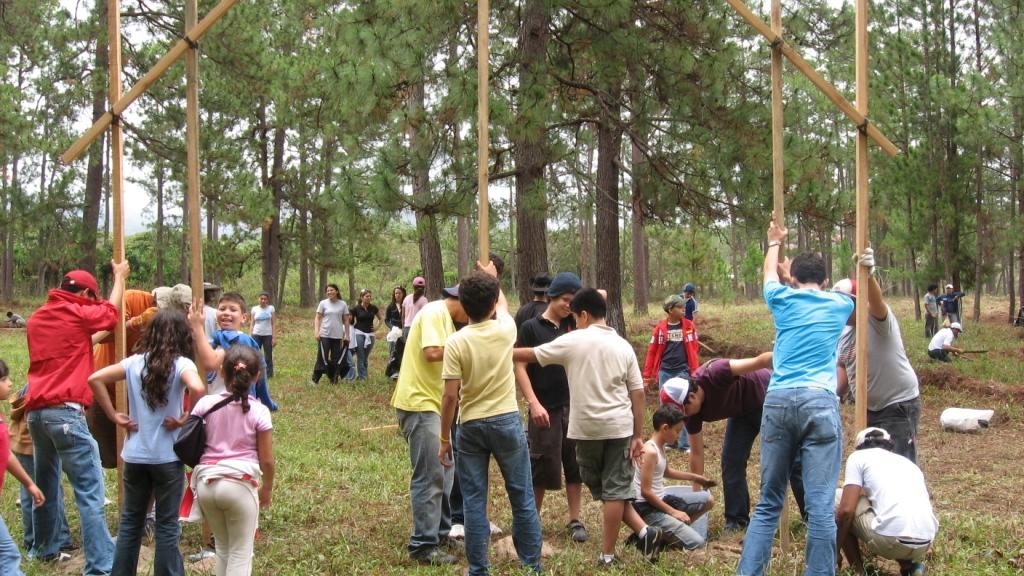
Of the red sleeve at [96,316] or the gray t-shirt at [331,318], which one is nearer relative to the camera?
the red sleeve at [96,316]

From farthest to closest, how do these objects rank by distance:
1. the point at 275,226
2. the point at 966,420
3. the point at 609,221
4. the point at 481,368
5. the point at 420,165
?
the point at 275,226 < the point at 609,221 < the point at 420,165 < the point at 966,420 < the point at 481,368

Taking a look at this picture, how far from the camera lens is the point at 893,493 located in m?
4.84

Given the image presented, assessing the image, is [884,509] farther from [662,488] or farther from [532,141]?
[532,141]

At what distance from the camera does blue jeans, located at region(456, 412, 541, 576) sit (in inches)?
198

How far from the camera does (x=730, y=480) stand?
20.6 feet

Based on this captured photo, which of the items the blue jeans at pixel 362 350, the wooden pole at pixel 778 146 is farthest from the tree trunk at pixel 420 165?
the wooden pole at pixel 778 146

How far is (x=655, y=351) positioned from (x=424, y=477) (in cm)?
502

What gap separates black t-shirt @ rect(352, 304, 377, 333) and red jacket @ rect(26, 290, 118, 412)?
9161 mm

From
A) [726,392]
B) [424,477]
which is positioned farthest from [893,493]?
[424,477]

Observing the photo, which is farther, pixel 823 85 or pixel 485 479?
pixel 823 85

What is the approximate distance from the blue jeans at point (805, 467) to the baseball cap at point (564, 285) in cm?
160

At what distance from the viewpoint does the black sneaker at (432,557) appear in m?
5.51

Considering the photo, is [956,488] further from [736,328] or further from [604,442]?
[736,328]

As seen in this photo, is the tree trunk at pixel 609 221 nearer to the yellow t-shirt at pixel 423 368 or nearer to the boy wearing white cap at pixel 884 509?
the yellow t-shirt at pixel 423 368
